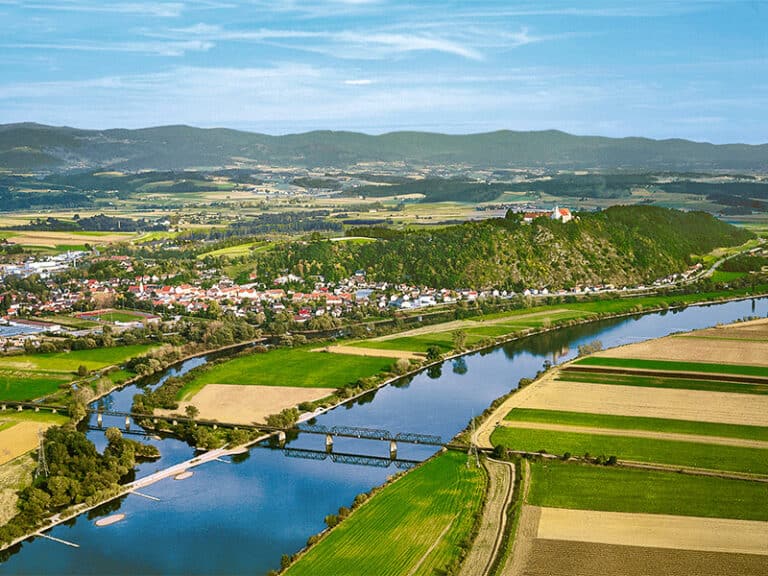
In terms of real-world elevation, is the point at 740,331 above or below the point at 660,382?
above

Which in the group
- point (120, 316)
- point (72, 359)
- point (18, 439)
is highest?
point (120, 316)

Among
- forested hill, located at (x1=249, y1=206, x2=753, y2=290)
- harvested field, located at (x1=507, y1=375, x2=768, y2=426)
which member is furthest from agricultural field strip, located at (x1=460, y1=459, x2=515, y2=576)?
forested hill, located at (x1=249, y1=206, x2=753, y2=290)

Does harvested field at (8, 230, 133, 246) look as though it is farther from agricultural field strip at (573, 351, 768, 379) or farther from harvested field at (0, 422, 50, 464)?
agricultural field strip at (573, 351, 768, 379)

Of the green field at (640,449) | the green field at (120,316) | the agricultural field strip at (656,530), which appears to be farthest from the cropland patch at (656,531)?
the green field at (120,316)

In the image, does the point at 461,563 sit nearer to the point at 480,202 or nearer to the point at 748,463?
the point at 748,463

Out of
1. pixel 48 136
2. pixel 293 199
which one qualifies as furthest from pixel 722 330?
pixel 48 136

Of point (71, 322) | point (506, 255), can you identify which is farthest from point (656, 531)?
point (506, 255)

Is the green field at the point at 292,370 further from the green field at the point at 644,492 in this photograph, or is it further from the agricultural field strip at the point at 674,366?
the green field at the point at 644,492

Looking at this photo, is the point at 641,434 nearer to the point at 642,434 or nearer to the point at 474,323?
the point at 642,434
